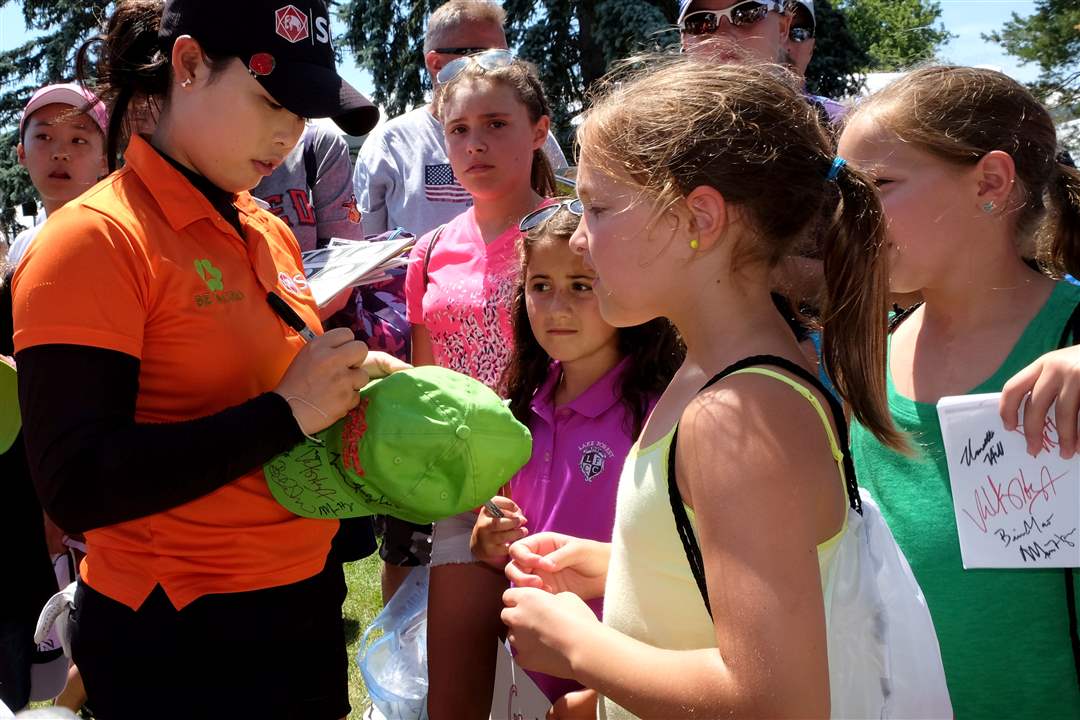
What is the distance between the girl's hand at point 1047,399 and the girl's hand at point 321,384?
1067mm

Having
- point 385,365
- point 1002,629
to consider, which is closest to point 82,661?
point 385,365

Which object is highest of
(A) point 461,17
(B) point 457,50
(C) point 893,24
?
(A) point 461,17

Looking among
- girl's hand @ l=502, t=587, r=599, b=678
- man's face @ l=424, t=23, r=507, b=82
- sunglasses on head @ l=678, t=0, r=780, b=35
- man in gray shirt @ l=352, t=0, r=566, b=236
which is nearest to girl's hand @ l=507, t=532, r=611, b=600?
girl's hand @ l=502, t=587, r=599, b=678

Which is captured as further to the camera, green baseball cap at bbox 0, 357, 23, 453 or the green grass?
the green grass

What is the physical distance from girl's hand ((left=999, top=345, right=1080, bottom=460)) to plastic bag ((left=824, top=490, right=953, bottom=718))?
33cm

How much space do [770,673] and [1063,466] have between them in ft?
1.98

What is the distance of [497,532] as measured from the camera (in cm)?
237

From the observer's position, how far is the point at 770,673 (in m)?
1.25

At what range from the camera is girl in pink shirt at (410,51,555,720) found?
10.0ft

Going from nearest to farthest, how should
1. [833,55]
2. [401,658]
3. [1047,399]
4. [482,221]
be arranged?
[1047,399] → [401,658] → [482,221] → [833,55]

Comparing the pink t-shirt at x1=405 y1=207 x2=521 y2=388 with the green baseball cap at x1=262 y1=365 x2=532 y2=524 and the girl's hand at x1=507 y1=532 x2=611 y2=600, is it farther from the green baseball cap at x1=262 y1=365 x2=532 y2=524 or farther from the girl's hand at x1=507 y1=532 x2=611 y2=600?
the green baseball cap at x1=262 y1=365 x2=532 y2=524

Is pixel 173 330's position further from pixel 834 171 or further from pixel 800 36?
pixel 800 36

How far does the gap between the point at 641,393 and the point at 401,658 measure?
3.49ft
